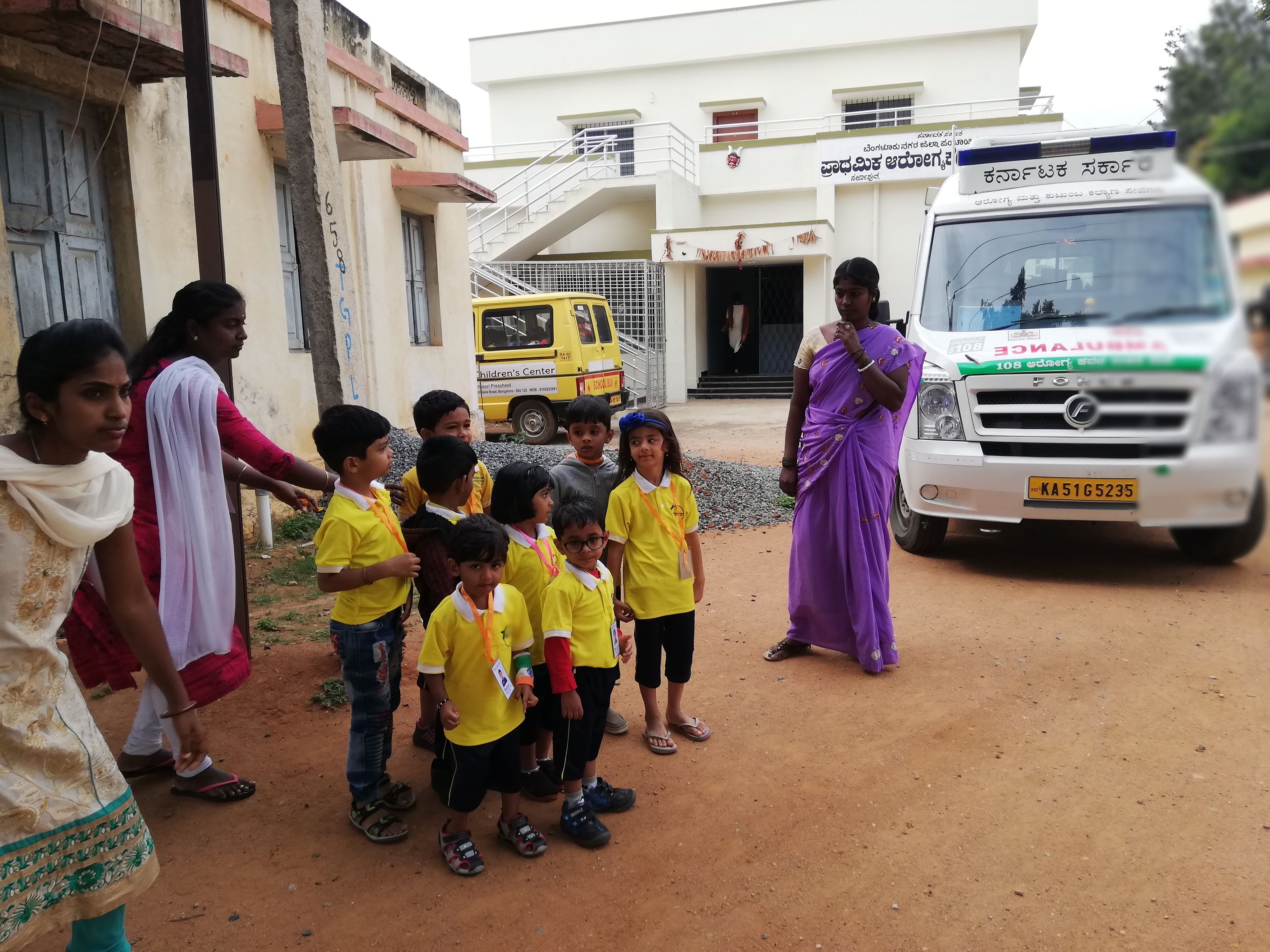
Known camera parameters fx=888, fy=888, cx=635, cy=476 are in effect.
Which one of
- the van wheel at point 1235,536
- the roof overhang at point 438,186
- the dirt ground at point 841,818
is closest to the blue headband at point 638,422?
the dirt ground at point 841,818

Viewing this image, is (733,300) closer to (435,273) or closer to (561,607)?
(435,273)

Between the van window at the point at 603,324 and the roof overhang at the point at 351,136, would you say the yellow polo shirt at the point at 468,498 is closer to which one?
the roof overhang at the point at 351,136

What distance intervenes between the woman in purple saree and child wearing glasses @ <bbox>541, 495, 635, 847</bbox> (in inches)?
55.0

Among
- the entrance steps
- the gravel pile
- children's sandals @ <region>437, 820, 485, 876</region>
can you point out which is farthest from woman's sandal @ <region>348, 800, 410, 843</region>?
the entrance steps

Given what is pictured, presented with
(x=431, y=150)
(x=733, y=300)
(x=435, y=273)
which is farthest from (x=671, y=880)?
(x=733, y=300)

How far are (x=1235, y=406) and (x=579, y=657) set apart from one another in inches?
87.7

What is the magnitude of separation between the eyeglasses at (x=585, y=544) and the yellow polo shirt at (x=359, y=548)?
487 millimetres

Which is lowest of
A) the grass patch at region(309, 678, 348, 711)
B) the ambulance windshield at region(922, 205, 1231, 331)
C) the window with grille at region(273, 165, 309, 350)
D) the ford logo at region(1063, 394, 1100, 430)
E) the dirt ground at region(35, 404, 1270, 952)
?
the dirt ground at region(35, 404, 1270, 952)

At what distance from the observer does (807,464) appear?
12.5 feet

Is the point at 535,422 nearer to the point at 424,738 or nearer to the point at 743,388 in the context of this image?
the point at 743,388

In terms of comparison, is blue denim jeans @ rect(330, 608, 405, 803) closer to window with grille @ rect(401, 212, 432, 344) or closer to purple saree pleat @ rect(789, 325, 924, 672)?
purple saree pleat @ rect(789, 325, 924, 672)

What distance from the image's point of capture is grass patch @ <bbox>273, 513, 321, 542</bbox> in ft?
20.3

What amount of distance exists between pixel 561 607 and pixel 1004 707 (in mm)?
1950

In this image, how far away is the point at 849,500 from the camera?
3.71m
